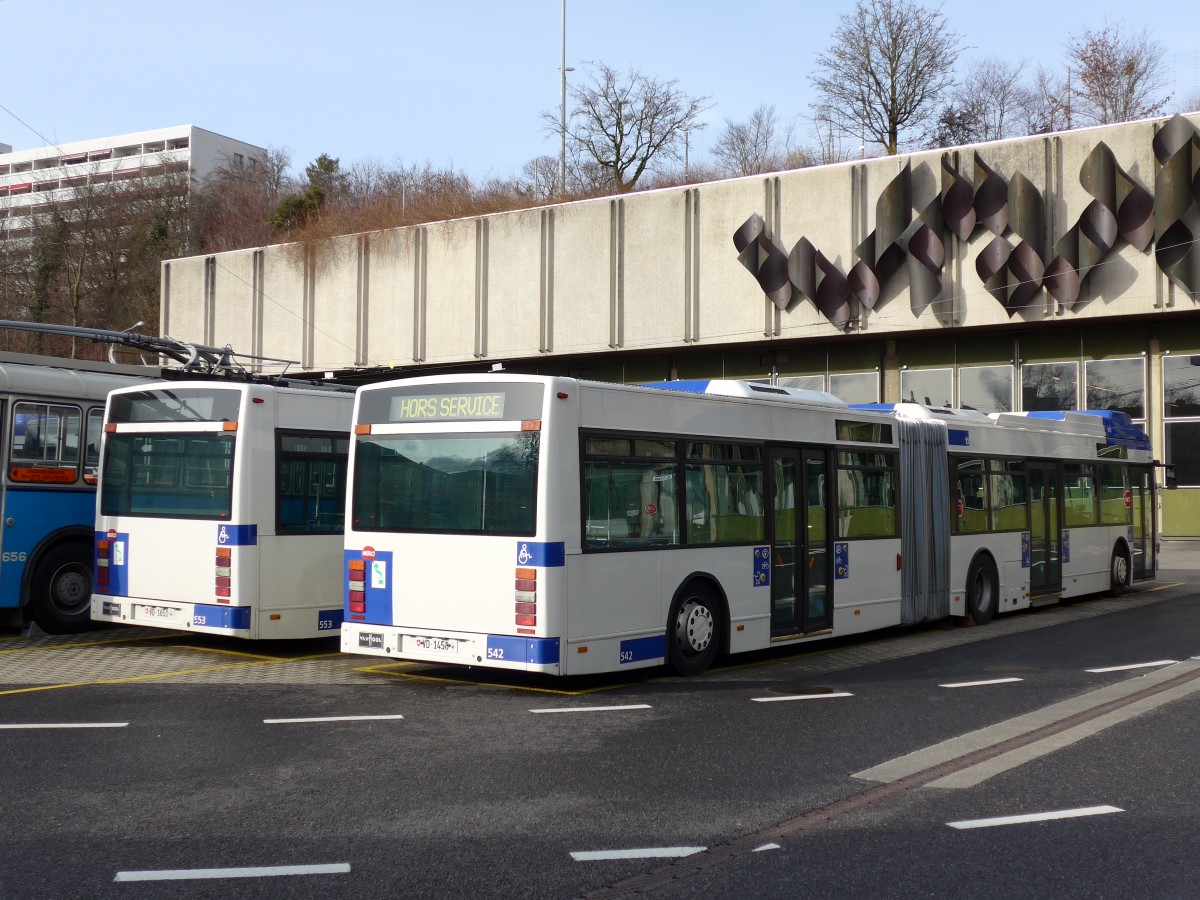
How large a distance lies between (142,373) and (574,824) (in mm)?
12193

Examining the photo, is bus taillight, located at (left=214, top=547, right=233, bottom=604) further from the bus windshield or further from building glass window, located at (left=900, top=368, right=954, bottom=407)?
building glass window, located at (left=900, top=368, right=954, bottom=407)

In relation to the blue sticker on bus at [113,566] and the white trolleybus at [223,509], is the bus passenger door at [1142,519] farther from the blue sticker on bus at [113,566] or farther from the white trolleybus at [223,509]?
the blue sticker on bus at [113,566]

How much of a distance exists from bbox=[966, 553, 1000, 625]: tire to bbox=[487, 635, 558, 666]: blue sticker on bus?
838 centimetres

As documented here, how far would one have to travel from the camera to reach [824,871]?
17.9 ft

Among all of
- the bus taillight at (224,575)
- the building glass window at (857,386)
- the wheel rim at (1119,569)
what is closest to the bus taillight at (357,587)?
the bus taillight at (224,575)

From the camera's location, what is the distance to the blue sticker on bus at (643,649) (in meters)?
10.8

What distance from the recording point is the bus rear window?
12.8 m

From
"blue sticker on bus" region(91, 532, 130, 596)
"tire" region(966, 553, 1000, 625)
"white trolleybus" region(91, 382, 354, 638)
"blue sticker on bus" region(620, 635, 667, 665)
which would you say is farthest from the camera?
"tire" region(966, 553, 1000, 625)

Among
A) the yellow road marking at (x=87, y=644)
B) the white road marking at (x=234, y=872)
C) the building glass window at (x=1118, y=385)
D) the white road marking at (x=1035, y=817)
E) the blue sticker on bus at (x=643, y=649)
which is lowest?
the white road marking at (x=1035, y=817)

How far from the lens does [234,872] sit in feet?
17.5

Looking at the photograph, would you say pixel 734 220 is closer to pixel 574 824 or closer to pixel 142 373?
pixel 142 373

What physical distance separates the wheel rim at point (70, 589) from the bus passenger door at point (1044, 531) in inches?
506

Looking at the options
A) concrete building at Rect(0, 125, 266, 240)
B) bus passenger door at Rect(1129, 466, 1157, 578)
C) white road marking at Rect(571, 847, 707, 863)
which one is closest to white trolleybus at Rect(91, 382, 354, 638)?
white road marking at Rect(571, 847, 707, 863)

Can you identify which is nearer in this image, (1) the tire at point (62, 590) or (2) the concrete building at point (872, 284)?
(1) the tire at point (62, 590)
